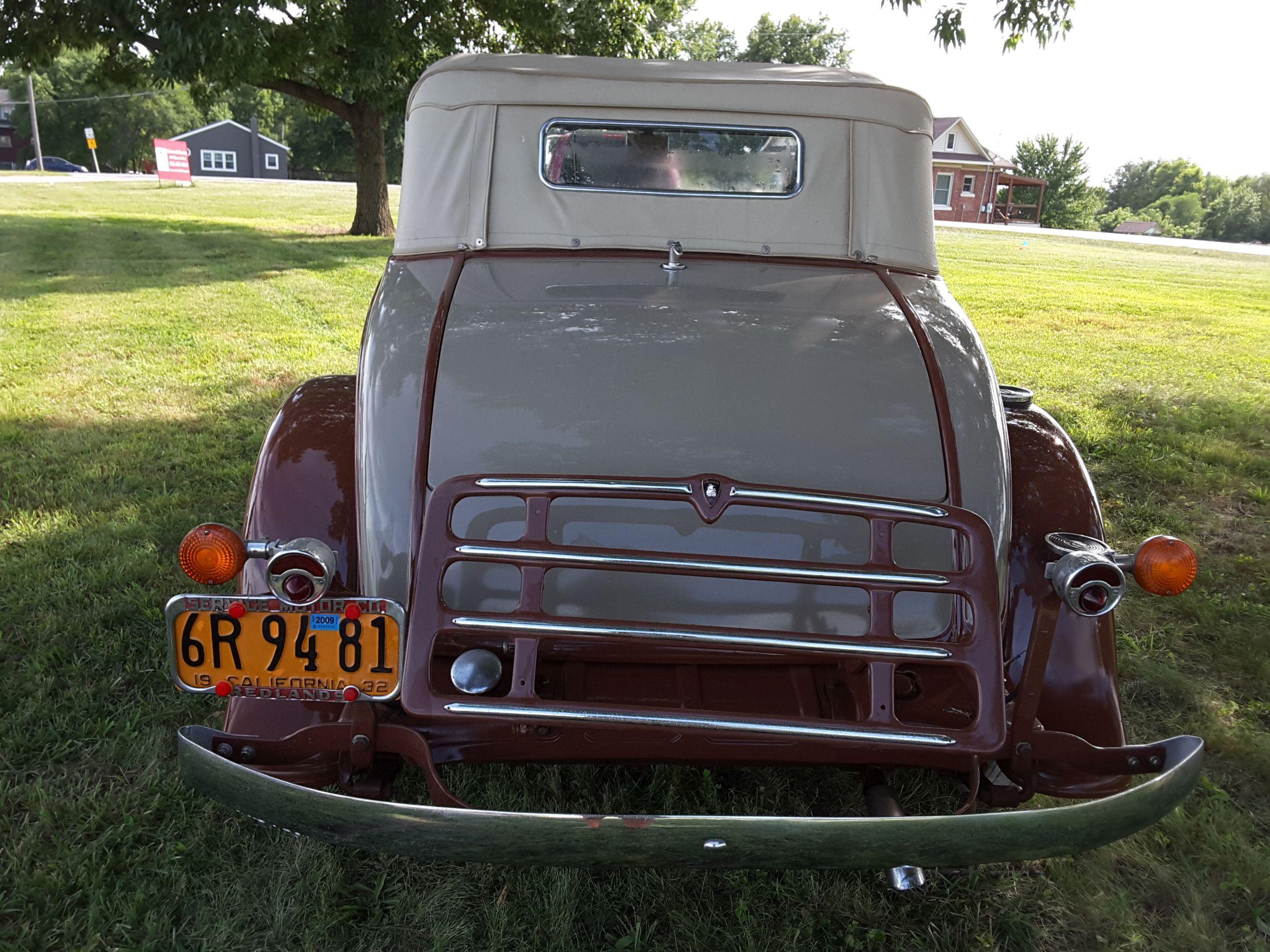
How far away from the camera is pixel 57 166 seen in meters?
59.4

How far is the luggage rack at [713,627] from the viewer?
182 centimetres

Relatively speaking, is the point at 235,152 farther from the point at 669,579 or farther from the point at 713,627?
the point at 713,627

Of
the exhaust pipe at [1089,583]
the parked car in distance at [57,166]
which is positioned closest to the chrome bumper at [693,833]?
the exhaust pipe at [1089,583]

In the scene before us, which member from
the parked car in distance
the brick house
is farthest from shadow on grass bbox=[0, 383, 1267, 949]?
the parked car in distance

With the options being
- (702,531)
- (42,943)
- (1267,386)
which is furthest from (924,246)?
(1267,386)

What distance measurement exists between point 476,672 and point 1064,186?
163 feet

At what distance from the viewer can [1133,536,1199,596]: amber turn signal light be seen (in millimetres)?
1969

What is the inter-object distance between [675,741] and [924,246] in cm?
202

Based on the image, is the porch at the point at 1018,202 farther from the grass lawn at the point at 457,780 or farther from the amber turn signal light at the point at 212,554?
the amber turn signal light at the point at 212,554

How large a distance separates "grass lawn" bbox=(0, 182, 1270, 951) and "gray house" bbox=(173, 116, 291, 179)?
6449 centimetres

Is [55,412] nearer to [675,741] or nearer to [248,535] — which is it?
[248,535]

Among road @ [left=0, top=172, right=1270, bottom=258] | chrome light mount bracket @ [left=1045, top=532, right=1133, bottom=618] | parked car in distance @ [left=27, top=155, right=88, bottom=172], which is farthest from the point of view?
parked car in distance @ [left=27, top=155, right=88, bottom=172]

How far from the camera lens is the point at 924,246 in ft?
10.5

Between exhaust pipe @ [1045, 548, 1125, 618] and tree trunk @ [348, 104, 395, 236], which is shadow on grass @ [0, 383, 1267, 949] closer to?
exhaust pipe @ [1045, 548, 1125, 618]
